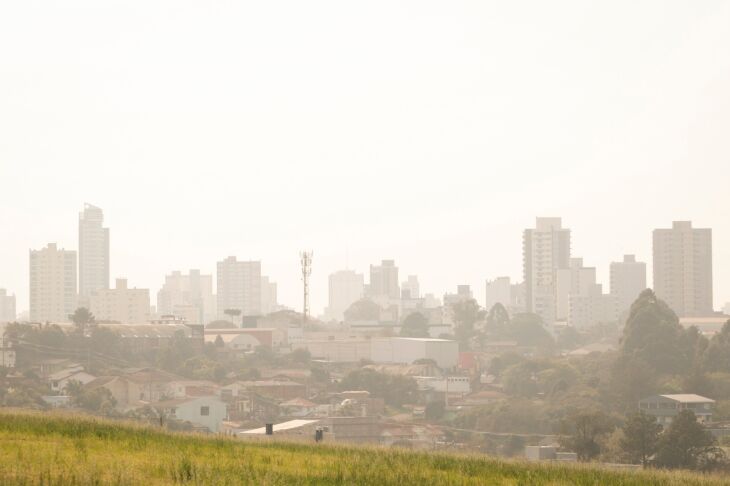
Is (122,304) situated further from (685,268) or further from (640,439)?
(640,439)

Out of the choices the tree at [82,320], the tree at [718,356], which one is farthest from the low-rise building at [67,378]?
the tree at [718,356]

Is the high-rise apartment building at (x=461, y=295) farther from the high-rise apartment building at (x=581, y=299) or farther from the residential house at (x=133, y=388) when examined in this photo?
the residential house at (x=133, y=388)

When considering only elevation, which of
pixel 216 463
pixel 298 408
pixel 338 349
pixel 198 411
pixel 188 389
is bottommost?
pixel 298 408

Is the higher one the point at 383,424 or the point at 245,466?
the point at 245,466

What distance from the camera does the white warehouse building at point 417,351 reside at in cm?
9444

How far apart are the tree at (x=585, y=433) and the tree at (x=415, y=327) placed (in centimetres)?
5771

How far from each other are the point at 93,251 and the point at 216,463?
557 ft

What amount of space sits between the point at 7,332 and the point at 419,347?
110 feet

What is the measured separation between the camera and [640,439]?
141 ft

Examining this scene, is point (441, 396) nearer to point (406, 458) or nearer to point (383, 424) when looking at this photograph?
point (383, 424)

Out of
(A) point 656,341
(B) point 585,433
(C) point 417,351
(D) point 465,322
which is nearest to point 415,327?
A: (D) point 465,322

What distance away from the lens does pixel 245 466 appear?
64.8ft

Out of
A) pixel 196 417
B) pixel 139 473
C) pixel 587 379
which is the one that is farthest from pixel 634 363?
pixel 139 473

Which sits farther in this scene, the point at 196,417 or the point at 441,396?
the point at 441,396
